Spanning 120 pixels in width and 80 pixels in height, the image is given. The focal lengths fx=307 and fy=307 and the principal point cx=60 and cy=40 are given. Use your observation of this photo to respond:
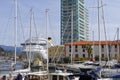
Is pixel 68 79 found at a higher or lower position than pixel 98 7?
lower

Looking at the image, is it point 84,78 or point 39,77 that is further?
point 39,77

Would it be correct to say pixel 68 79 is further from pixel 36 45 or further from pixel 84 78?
pixel 36 45

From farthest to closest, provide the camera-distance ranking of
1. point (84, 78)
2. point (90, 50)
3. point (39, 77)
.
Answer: point (90, 50) < point (39, 77) < point (84, 78)

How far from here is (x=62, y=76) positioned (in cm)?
2781

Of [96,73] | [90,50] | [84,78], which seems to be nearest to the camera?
[84,78]

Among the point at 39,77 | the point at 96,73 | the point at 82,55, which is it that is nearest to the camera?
the point at 39,77

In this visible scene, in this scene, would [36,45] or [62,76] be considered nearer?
[62,76]

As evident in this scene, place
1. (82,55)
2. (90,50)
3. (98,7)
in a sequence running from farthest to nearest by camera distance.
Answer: (82,55)
(90,50)
(98,7)

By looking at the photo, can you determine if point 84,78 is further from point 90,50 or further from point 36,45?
point 90,50

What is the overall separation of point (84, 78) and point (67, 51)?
108255 millimetres

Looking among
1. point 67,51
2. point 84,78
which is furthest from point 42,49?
point 84,78

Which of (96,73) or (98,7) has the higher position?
(98,7)

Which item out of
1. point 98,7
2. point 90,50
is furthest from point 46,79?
point 90,50

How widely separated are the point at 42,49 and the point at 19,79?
78.4 meters
